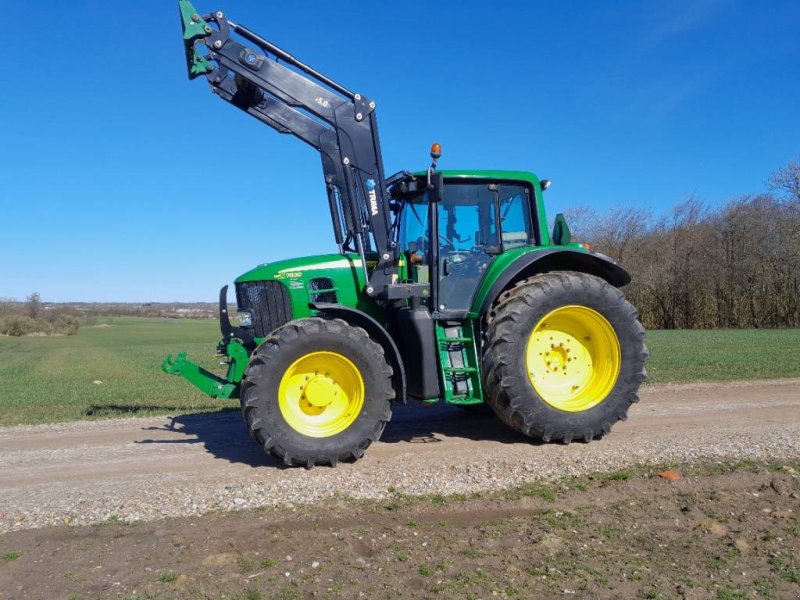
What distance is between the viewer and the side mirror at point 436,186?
22.1ft

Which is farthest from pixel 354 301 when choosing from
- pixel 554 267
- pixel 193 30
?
pixel 193 30

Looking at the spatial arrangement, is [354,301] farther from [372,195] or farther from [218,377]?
[218,377]

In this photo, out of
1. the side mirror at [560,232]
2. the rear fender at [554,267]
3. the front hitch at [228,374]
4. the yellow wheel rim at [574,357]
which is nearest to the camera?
the front hitch at [228,374]

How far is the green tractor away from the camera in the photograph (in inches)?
257

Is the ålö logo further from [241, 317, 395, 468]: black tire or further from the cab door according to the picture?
[241, 317, 395, 468]: black tire

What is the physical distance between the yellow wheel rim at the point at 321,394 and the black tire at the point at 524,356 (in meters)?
1.46

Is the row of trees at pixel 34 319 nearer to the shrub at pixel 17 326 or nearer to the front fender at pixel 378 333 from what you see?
the shrub at pixel 17 326

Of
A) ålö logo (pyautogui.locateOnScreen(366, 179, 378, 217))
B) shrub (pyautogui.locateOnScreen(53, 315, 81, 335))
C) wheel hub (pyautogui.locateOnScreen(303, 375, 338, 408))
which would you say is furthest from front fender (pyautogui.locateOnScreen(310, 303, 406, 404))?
shrub (pyautogui.locateOnScreen(53, 315, 81, 335))

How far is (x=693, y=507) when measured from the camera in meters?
4.95

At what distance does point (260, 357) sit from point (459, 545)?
2742mm

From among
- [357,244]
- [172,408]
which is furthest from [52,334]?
[357,244]

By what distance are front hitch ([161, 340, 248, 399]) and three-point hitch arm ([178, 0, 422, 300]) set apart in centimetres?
157

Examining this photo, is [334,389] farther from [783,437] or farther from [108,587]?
[783,437]

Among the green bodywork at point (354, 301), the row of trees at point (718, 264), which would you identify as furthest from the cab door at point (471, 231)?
the row of trees at point (718, 264)
